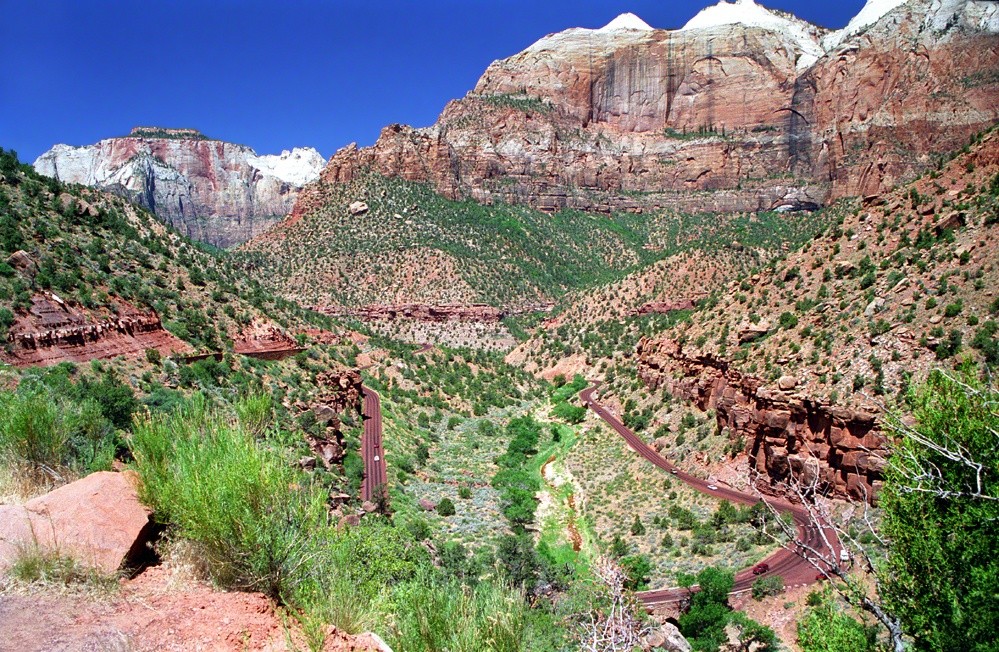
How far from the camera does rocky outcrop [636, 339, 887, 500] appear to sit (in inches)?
862

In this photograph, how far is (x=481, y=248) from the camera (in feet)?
318

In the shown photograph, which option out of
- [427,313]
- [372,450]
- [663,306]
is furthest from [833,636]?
[427,313]

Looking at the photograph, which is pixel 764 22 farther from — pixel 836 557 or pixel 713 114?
pixel 836 557

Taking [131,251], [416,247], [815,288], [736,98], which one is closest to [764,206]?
[736,98]

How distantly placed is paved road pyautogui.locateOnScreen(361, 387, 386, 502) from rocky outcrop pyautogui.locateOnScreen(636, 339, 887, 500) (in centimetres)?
1743

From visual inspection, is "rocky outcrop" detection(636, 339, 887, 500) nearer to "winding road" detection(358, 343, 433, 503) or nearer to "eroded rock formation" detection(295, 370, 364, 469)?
"winding road" detection(358, 343, 433, 503)

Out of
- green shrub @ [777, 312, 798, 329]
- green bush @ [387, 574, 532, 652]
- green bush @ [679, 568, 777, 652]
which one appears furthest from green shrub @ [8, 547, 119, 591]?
green shrub @ [777, 312, 798, 329]

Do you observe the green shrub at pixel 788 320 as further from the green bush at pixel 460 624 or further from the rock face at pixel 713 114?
the rock face at pixel 713 114

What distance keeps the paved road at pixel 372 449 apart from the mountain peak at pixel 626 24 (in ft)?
478

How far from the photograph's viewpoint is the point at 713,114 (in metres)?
136

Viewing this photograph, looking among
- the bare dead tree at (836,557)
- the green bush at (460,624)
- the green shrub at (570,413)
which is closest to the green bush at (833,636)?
the bare dead tree at (836,557)

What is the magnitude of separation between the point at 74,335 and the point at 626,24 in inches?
6710

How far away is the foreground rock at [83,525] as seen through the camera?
647cm

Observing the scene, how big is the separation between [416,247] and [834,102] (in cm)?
8941
